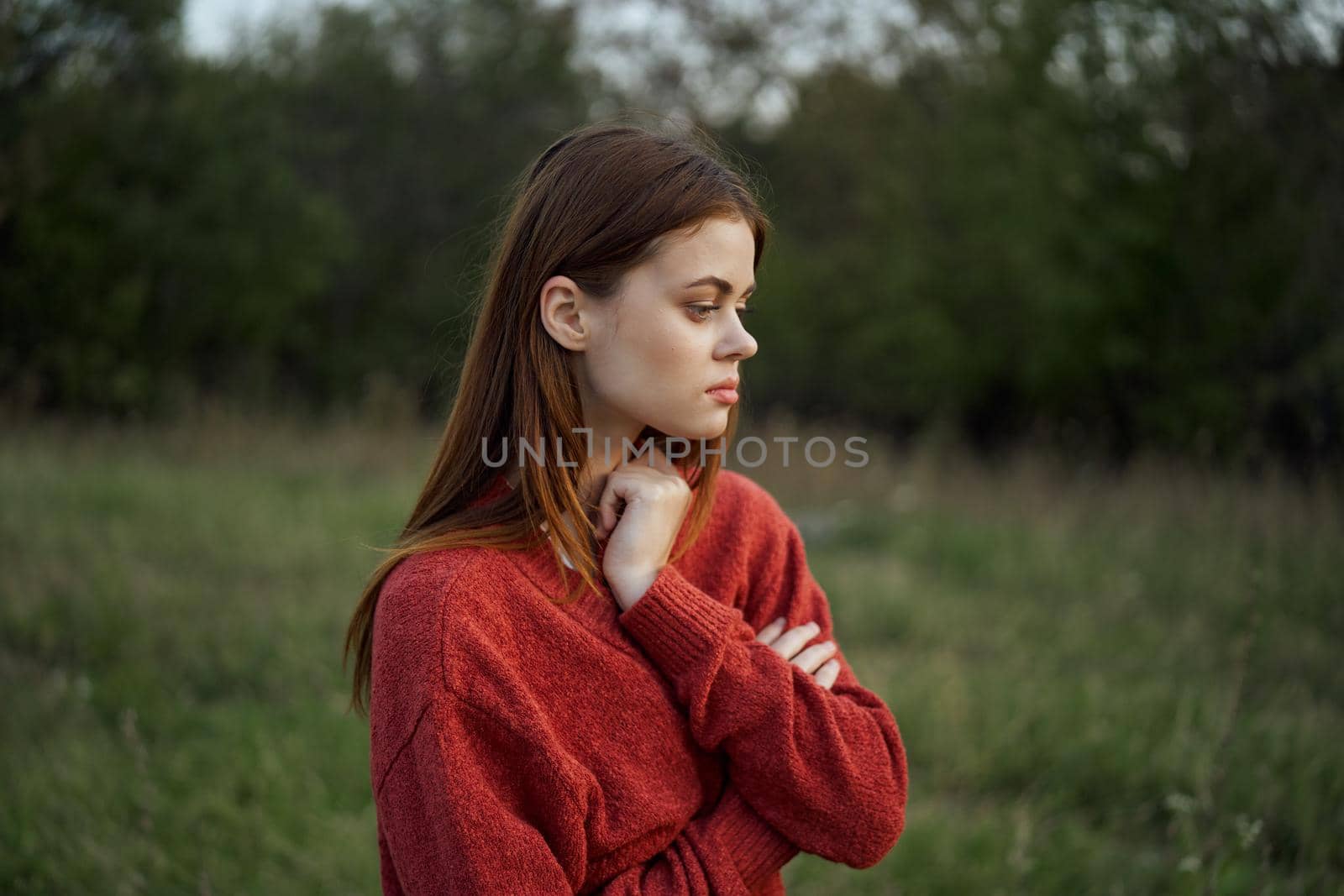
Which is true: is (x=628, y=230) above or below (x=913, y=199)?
below

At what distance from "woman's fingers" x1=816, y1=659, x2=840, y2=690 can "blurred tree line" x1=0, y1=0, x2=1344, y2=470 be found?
16.9ft

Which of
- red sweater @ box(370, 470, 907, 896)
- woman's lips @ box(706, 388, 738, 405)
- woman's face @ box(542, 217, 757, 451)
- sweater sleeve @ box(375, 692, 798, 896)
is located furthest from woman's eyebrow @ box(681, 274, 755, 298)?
sweater sleeve @ box(375, 692, 798, 896)

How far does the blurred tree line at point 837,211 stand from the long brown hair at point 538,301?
17.0ft

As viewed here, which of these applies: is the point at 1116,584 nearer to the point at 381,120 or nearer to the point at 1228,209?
the point at 1228,209

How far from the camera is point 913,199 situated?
1096 centimetres

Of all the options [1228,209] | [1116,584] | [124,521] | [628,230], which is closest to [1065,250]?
[1228,209]

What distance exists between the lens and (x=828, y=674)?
1.73 m

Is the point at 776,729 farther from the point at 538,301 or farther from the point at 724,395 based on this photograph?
the point at 538,301

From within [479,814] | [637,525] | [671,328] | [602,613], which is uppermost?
[671,328]

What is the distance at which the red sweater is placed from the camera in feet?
4.66

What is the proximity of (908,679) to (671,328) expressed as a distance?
306 cm

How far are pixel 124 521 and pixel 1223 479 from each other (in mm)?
7273

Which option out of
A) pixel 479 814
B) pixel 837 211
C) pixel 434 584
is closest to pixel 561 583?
pixel 434 584

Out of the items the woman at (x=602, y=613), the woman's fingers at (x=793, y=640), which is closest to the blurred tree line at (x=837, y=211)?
the woman's fingers at (x=793, y=640)
